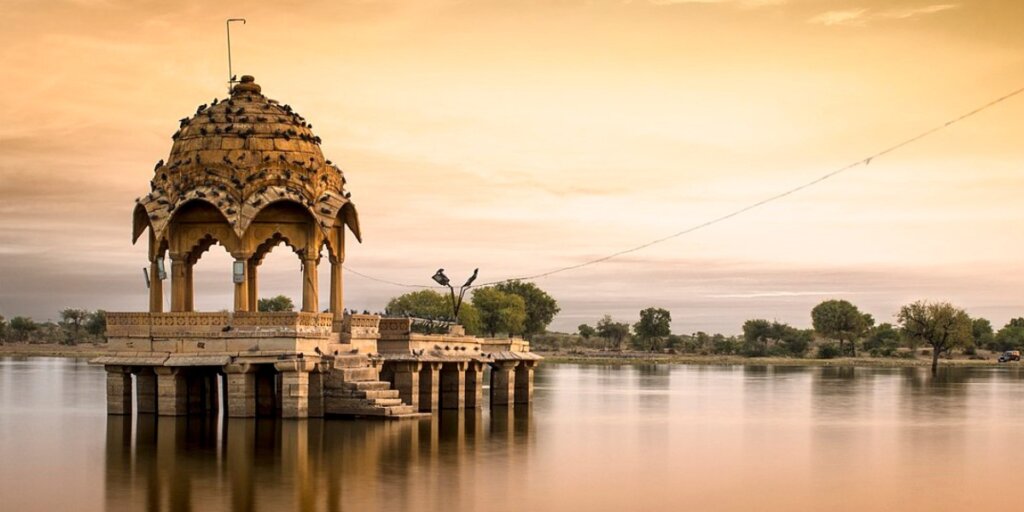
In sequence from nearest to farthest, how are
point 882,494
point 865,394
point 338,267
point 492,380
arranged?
point 882,494 < point 338,267 < point 492,380 < point 865,394

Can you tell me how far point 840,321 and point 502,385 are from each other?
433ft

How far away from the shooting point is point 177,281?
46.0m

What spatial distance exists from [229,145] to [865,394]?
144ft

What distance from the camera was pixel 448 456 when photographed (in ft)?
119

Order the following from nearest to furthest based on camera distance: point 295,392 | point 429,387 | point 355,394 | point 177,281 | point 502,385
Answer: point 295,392 → point 355,394 → point 177,281 → point 429,387 → point 502,385

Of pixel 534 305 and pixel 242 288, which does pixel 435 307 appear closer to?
pixel 534 305

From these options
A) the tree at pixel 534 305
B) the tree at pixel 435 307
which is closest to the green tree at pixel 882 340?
the tree at pixel 534 305

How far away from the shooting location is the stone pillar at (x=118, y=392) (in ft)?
149

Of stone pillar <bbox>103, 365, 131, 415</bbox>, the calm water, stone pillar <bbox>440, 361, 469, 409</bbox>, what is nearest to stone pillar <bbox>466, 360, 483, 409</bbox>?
stone pillar <bbox>440, 361, 469, 409</bbox>

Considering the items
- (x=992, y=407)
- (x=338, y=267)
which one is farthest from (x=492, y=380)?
(x=992, y=407)

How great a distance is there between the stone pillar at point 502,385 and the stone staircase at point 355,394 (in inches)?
476

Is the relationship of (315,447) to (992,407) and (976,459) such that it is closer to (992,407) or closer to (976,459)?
(976,459)

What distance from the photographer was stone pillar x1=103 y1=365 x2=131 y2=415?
149 feet

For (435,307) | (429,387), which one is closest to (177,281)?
(429,387)
